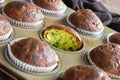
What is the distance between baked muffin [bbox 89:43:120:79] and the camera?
54.6 inches

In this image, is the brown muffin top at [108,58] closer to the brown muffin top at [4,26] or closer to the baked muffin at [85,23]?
the baked muffin at [85,23]

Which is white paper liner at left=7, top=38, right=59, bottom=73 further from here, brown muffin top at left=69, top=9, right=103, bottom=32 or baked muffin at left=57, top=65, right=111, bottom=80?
brown muffin top at left=69, top=9, right=103, bottom=32

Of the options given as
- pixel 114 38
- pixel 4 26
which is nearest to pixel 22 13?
pixel 4 26

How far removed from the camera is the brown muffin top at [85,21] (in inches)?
65.4

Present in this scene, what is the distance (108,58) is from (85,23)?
320 mm

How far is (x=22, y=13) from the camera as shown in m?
1.54

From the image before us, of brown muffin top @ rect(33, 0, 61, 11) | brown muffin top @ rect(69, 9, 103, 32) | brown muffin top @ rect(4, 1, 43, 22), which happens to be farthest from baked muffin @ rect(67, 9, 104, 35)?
brown muffin top @ rect(4, 1, 43, 22)

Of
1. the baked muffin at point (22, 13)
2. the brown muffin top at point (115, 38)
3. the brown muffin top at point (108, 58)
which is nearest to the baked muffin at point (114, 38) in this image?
the brown muffin top at point (115, 38)

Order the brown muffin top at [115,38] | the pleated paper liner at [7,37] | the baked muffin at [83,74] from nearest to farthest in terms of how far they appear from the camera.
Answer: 1. the baked muffin at [83,74]
2. the pleated paper liner at [7,37]
3. the brown muffin top at [115,38]

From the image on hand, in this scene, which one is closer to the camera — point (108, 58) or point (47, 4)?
point (108, 58)

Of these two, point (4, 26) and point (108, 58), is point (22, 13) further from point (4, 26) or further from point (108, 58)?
point (108, 58)

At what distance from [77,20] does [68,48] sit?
24 cm

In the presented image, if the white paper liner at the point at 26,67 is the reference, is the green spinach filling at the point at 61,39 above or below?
below

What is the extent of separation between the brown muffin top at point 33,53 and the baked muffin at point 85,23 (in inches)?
15.2
